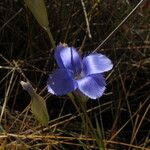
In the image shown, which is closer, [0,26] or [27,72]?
[27,72]

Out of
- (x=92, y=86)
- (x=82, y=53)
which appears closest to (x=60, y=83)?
(x=92, y=86)

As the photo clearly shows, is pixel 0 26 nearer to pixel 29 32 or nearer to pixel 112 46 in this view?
pixel 29 32

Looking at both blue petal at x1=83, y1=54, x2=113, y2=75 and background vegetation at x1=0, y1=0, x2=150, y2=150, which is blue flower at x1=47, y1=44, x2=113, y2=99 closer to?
blue petal at x1=83, y1=54, x2=113, y2=75

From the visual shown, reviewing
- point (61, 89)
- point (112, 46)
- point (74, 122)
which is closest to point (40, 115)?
point (61, 89)

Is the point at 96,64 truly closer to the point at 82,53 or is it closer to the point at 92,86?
the point at 92,86

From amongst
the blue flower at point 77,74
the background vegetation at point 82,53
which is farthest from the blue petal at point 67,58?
the background vegetation at point 82,53

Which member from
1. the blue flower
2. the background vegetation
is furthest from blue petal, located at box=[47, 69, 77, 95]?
the background vegetation
